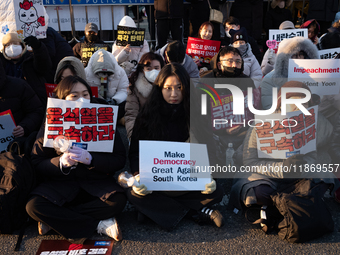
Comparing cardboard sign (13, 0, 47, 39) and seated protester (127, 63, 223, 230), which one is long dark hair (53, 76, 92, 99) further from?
cardboard sign (13, 0, 47, 39)

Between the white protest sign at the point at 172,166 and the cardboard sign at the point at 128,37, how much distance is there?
11.3ft

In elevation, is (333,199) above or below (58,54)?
below

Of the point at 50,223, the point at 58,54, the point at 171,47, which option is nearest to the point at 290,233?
the point at 50,223

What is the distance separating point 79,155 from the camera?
107 inches

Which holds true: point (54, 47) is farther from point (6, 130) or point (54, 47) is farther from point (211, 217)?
point (211, 217)

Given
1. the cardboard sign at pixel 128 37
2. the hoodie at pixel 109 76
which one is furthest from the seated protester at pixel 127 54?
the hoodie at pixel 109 76

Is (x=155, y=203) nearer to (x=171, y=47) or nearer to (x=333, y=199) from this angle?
(x=333, y=199)

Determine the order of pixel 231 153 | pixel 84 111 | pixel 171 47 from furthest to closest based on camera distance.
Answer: pixel 171 47, pixel 231 153, pixel 84 111

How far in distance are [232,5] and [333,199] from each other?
18.1 feet

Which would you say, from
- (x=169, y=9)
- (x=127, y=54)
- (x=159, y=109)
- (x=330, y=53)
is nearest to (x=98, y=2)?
(x=169, y=9)

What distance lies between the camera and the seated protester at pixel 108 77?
4.77m

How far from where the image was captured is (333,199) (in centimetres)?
333

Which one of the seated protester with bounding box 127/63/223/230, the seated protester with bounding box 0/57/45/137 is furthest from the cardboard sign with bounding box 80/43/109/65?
the seated protester with bounding box 127/63/223/230

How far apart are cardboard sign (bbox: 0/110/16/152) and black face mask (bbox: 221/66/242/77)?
249 cm
